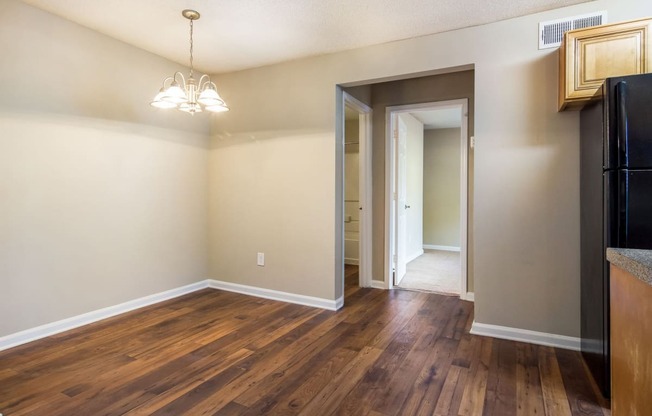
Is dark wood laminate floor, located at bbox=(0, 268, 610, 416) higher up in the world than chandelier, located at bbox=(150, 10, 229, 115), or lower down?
lower down

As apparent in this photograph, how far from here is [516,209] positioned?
268cm

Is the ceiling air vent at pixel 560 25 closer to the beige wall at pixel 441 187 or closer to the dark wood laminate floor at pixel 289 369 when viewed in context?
the dark wood laminate floor at pixel 289 369

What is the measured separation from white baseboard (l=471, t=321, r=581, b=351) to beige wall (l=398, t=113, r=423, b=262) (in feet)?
8.25

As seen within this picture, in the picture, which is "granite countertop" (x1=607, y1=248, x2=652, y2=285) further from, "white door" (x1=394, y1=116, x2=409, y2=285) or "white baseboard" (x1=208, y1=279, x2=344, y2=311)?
"white door" (x1=394, y1=116, x2=409, y2=285)

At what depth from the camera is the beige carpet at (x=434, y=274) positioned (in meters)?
4.22

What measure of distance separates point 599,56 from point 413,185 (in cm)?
371

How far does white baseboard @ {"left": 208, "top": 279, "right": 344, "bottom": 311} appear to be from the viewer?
3.45m

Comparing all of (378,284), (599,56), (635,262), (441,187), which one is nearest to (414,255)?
(441,187)

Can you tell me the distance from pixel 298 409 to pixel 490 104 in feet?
8.23

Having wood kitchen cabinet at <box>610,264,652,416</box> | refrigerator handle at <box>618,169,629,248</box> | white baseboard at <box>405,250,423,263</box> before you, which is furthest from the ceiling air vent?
white baseboard at <box>405,250,423,263</box>

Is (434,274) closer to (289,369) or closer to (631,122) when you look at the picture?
(289,369)

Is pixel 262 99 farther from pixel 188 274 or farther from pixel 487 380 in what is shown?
pixel 487 380

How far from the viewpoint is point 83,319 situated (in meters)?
2.96

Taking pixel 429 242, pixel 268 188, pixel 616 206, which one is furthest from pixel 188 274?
pixel 429 242
